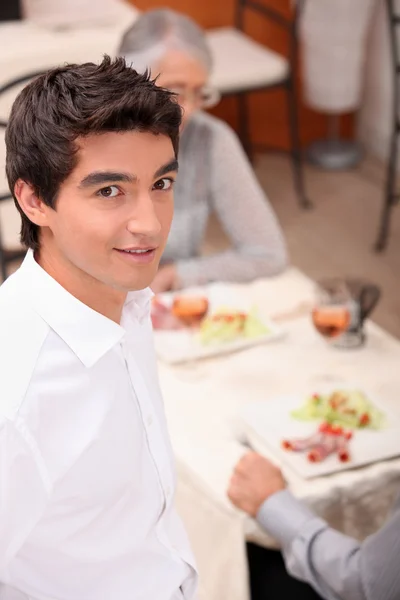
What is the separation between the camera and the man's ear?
104cm

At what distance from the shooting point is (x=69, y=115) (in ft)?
3.24

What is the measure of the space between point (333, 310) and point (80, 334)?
937 millimetres

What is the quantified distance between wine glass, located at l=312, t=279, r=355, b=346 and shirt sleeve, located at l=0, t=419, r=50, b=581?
0.97 meters

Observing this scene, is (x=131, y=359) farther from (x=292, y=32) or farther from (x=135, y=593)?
(x=292, y=32)

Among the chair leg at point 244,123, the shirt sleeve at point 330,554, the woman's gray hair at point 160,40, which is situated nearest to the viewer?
the shirt sleeve at point 330,554

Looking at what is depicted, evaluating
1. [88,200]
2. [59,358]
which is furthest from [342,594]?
[88,200]

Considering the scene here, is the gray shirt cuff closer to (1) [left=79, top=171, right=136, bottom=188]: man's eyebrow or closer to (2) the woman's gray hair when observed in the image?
(1) [left=79, top=171, right=136, bottom=188]: man's eyebrow

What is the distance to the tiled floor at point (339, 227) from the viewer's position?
3916mm

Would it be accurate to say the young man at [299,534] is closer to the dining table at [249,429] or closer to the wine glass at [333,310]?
the dining table at [249,429]

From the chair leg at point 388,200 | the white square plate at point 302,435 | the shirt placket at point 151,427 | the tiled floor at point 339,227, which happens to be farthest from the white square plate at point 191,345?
the chair leg at point 388,200

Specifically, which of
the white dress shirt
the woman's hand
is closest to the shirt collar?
the white dress shirt

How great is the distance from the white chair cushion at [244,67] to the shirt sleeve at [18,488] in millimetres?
3302

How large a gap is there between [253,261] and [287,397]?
2.66ft

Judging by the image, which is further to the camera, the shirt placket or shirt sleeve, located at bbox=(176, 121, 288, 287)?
shirt sleeve, located at bbox=(176, 121, 288, 287)
